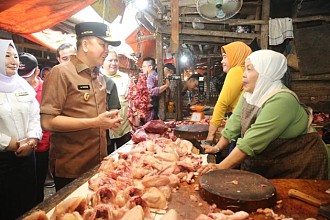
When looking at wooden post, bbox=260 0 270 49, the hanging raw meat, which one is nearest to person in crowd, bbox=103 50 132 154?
the hanging raw meat

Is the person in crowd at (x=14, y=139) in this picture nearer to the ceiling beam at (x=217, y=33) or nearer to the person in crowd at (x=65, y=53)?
the person in crowd at (x=65, y=53)

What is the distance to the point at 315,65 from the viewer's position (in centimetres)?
798

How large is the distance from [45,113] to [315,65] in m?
→ 7.73

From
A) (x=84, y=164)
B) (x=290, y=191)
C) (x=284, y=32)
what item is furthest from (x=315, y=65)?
(x=84, y=164)

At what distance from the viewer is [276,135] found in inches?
118

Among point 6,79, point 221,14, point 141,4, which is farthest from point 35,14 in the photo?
point 221,14

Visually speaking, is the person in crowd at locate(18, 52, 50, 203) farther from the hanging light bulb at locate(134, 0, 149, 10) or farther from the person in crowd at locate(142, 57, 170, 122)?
the person in crowd at locate(142, 57, 170, 122)

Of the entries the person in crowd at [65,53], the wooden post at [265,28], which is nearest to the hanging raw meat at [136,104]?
the person in crowd at [65,53]

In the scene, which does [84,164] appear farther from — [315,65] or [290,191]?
[315,65]

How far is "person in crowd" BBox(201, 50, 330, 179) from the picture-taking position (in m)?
2.99

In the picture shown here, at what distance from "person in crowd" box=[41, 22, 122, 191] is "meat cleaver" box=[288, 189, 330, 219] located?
212 centimetres

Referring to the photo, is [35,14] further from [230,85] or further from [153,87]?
[153,87]

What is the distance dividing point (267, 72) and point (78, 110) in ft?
7.82

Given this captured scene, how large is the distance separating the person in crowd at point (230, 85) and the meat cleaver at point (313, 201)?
2449mm
